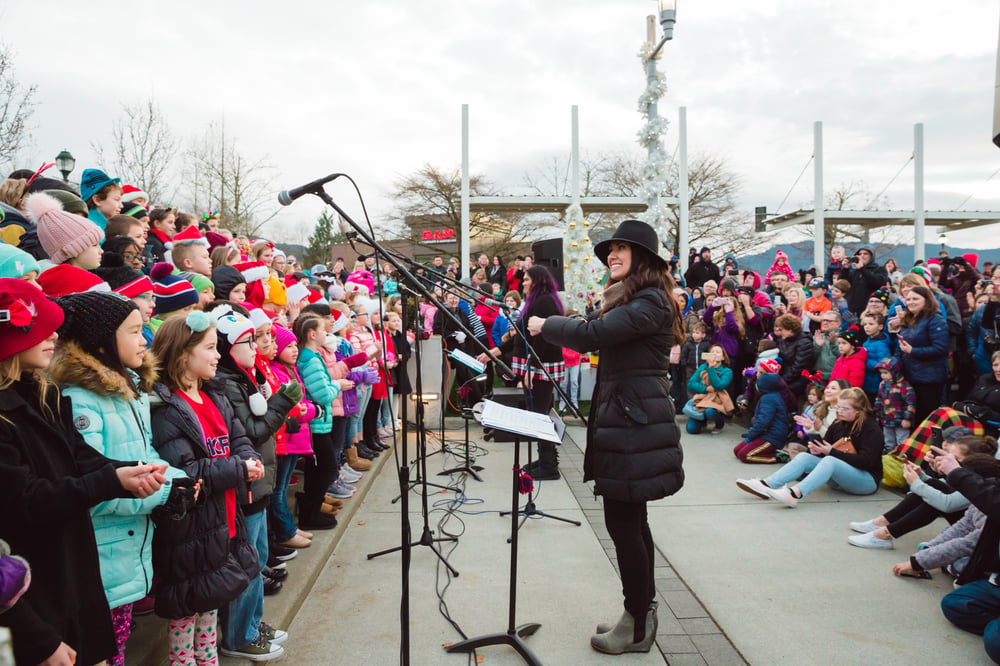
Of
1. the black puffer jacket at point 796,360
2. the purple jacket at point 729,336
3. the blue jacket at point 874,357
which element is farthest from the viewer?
the purple jacket at point 729,336

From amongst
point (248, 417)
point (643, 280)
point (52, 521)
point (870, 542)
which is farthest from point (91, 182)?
point (870, 542)

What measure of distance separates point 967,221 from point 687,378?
15.8m

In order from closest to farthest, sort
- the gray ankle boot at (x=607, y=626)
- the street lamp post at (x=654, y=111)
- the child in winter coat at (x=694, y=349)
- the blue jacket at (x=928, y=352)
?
the gray ankle boot at (x=607, y=626), the blue jacket at (x=928, y=352), the child in winter coat at (x=694, y=349), the street lamp post at (x=654, y=111)

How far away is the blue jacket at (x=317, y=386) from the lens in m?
4.57

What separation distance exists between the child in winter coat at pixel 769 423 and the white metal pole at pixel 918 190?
1428 cm

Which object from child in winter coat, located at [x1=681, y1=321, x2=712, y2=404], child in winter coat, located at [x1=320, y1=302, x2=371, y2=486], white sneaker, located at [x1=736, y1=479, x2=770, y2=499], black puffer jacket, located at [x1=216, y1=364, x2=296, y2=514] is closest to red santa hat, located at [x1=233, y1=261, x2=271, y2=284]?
child in winter coat, located at [x1=320, y1=302, x2=371, y2=486]

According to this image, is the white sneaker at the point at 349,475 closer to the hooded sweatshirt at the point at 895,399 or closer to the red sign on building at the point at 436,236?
the hooded sweatshirt at the point at 895,399

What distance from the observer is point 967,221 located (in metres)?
19.8

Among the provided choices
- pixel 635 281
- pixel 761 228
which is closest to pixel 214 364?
pixel 635 281

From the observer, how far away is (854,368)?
269 inches

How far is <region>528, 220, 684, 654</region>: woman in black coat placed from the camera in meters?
3.10

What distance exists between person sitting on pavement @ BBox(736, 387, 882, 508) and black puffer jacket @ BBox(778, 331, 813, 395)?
6.26 ft

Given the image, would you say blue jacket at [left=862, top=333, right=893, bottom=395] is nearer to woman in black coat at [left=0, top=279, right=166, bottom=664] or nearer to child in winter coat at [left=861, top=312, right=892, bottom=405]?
child in winter coat at [left=861, top=312, right=892, bottom=405]

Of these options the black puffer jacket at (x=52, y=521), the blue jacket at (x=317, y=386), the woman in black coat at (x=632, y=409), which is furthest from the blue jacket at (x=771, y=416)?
the black puffer jacket at (x=52, y=521)
